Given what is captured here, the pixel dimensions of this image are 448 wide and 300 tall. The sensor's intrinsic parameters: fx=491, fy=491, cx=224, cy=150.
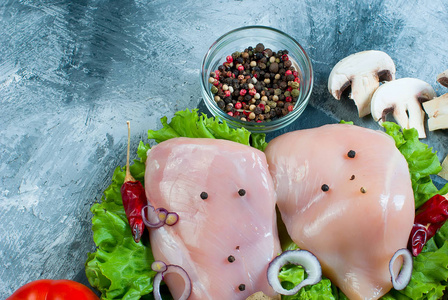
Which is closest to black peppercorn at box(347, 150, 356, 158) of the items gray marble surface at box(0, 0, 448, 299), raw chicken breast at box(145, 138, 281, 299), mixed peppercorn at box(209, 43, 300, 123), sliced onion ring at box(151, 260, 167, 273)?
raw chicken breast at box(145, 138, 281, 299)

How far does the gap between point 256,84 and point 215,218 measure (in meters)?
1.00

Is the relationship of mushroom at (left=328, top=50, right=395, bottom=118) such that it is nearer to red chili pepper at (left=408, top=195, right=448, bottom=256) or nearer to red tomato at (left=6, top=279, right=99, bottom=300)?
red chili pepper at (left=408, top=195, right=448, bottom=256)

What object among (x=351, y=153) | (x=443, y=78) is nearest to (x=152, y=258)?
(x=351, y=153)

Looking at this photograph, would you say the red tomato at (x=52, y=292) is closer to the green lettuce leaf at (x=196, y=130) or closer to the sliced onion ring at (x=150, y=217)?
the sliced onion ring at (x=150, y=217)

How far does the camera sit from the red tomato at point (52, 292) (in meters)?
2.56

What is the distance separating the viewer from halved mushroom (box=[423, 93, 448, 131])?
120 inches

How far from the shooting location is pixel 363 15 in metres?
3.36

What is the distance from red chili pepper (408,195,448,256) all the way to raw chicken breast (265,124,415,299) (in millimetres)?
91

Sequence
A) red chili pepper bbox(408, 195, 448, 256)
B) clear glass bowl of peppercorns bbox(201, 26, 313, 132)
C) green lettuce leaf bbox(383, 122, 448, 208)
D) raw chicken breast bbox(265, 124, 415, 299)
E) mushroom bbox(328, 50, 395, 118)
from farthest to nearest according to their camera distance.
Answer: mushroom bbox(328, 50, 395, 118)
clear glass bowl of peppercorns bbox(201, 26, 313, 132)
green lettuce leaf bbox(383, 122, 448, 208)
red chili pepper bbox(408, 195, 448, 256)
raw chicken breast bbox(265, 124, 415, 299)

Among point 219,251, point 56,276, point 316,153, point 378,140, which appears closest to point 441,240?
point 378,140

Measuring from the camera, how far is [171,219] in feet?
7.89

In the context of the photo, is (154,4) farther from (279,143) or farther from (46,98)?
(279,143)

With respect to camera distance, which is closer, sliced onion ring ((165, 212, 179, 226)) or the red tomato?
sliced onion ring ((165, 212, 179, 226))

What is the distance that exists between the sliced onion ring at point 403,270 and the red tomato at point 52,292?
157 cm
